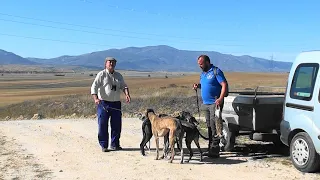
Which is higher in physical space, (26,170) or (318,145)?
(318,145)

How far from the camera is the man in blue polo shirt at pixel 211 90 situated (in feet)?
27.3

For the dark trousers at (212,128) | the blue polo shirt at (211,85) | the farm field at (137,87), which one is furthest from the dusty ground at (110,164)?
the farm field at (137,87)

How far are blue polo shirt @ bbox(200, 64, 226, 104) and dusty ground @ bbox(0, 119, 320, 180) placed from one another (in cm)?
130

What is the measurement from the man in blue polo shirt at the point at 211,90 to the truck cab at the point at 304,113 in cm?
132

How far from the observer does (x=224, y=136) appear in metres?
9.35

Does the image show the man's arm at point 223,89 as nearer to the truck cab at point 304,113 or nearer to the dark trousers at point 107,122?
the truck cab at point 304,113

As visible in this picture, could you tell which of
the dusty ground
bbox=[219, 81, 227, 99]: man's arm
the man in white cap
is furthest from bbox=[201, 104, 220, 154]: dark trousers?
the man in white cap

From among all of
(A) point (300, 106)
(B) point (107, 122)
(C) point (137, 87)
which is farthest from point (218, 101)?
(C) point (137, 87)

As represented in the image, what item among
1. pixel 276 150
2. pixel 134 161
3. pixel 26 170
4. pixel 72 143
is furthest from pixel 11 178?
pixel 276 150

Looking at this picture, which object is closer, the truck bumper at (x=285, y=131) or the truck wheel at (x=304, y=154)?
the truck wheel at (x=304, y=154)

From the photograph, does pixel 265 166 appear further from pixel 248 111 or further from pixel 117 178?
pixel 117 178

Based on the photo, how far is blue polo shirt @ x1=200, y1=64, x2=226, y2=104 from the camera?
8359 millimetres

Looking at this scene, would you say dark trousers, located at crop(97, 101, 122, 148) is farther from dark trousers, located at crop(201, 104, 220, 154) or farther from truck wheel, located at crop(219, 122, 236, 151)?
truck wheel, located at crop(219, 122, 236, 151)

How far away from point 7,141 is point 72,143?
1.98 m
